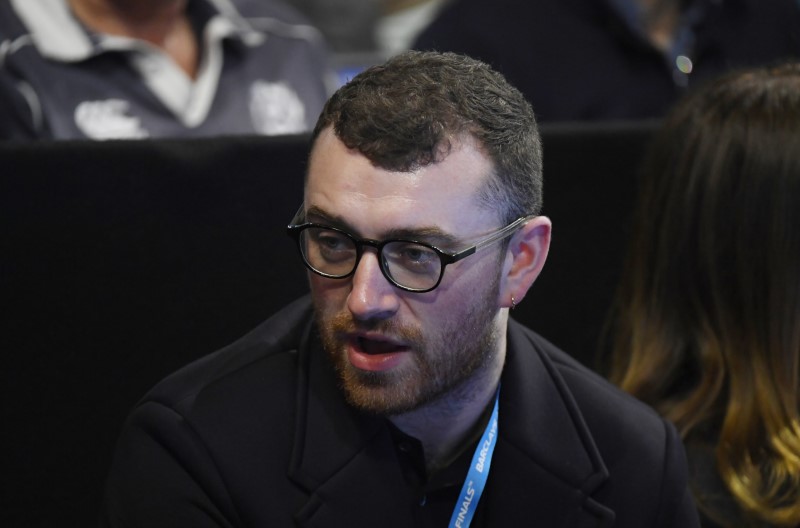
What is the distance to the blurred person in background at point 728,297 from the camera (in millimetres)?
2076

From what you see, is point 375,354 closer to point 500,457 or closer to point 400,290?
point 400,290

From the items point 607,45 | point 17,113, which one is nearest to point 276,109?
point 17,113

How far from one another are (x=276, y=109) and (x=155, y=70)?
293mm

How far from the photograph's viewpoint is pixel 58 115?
2.44m

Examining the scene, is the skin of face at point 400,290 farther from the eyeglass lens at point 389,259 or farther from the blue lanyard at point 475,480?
the blue lanyard at point 475,480

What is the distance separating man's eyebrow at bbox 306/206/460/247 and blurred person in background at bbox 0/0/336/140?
94 centimetres

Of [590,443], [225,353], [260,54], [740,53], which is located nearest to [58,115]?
[260,54]

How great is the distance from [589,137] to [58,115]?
108 centimetres

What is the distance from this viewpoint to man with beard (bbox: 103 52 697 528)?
1515mm

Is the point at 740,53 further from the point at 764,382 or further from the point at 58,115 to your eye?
the point at 58,115

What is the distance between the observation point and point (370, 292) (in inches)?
59.2

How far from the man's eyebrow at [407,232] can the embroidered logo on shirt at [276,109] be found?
1.21 meters

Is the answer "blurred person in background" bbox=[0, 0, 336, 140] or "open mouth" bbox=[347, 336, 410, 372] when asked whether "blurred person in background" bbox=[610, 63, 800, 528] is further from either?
"blurred person in background" bbox=[0, 0, 336, 140]

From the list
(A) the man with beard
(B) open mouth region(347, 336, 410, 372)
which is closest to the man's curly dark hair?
(A) the man with beard
